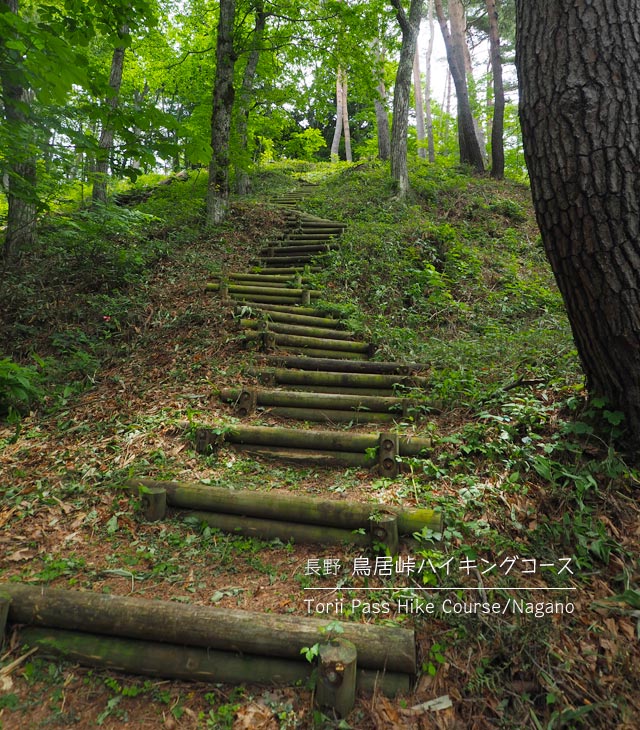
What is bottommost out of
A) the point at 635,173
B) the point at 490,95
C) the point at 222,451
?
the point at 222,451

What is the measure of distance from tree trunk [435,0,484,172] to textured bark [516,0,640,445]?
1321 cm

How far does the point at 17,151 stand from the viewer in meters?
5.05

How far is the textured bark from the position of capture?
2557 mm

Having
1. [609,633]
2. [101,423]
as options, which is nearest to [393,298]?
[101,423]

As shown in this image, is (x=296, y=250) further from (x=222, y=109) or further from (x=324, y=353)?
(x=324, y=353)

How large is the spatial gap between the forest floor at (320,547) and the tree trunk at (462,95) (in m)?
11.5

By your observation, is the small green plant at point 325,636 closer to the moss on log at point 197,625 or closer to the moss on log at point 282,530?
the moss on log at point 197,625

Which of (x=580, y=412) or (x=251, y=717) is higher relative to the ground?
(x=580, y=412)

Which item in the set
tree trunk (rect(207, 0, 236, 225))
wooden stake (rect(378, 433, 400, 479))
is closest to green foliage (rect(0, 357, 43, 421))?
wooden stake (rect(378, 433, 400, 479))

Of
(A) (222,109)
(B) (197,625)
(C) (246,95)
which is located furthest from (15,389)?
(C) (246,95)

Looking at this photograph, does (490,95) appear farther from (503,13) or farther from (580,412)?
(580,412)

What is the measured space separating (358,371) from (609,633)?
3531mm

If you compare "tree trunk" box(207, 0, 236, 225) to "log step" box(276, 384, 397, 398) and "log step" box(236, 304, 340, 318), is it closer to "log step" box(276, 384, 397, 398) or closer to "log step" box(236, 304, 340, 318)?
"log step" box(236, 304, 340, 318)

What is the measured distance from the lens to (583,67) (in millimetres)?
2602
